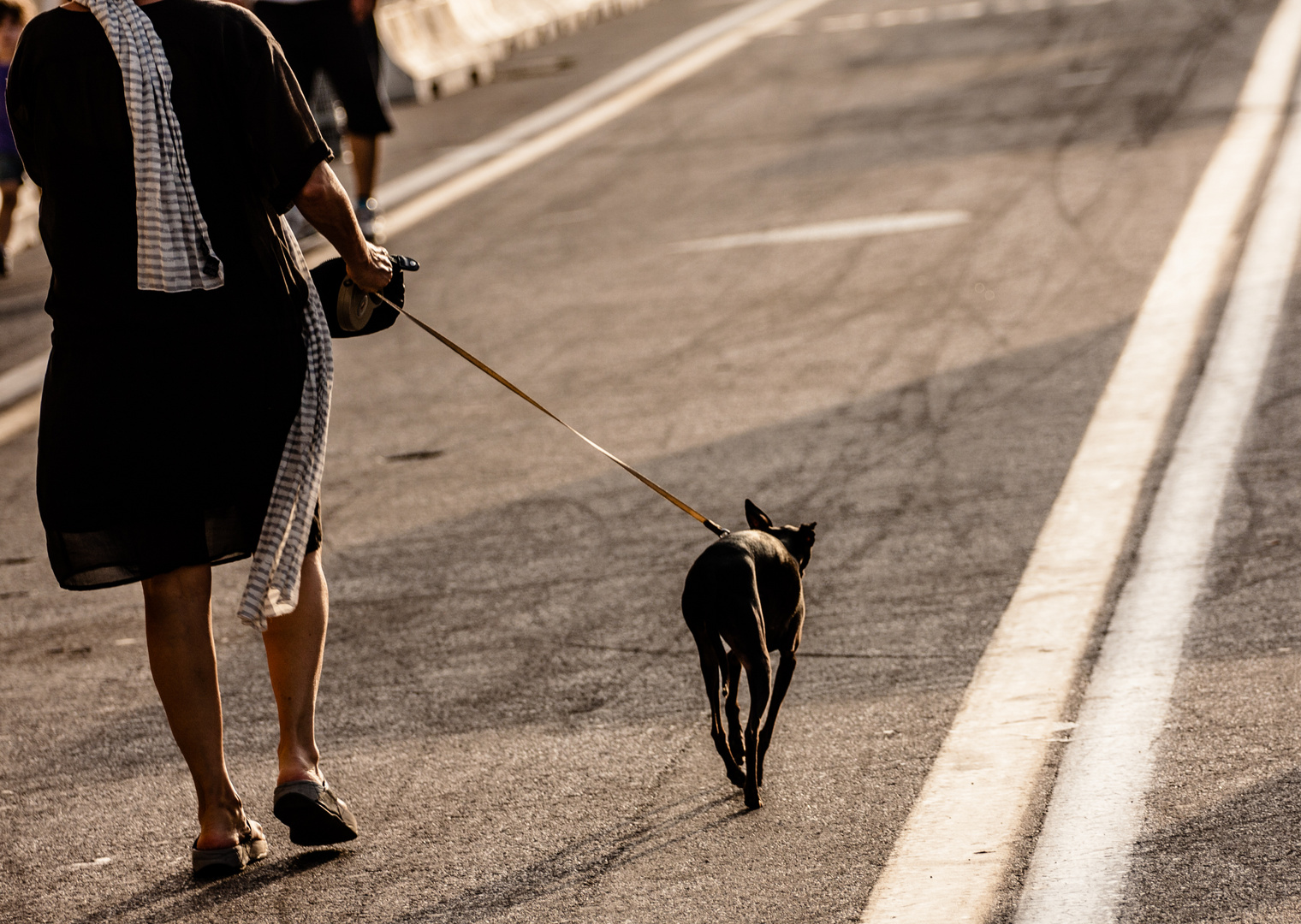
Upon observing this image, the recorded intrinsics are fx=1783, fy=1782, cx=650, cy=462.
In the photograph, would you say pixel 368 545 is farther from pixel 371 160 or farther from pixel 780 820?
pixel 371 160

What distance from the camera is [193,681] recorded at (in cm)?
381

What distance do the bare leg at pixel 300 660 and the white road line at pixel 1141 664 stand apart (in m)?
1.57

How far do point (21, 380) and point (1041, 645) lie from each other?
6525mm

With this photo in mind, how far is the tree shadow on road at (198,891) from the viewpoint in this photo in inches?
142

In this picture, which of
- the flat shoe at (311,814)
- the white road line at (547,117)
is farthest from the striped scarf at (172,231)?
the white road line at (547,117)

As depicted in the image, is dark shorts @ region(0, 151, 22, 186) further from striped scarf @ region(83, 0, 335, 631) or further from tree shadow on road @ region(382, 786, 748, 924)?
tree shadow on road @ region(382, 786, 748, 924)

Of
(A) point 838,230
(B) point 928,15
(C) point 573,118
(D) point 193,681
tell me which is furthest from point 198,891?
(B) point 928,15

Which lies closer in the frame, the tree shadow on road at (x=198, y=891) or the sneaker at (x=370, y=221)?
the tree shadow on road at (x=198, y=891)

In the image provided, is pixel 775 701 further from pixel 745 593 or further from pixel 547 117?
pixel 547 117

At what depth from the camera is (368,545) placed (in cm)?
621

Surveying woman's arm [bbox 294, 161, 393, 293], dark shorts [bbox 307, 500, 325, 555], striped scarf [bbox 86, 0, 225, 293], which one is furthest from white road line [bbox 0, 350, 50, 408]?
striped scarf [bbox 86, 0, 225, 293]

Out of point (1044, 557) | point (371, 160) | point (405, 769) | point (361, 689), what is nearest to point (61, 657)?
point (361, 689)

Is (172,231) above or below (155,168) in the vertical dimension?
below

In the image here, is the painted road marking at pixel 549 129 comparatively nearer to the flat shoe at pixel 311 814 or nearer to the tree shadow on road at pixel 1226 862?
the flat shoe at pixel 311 814
